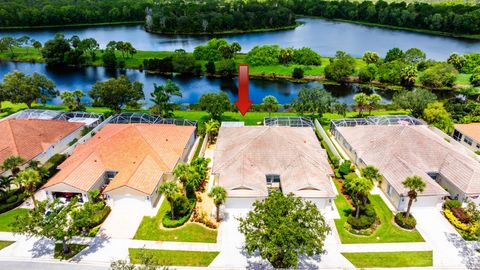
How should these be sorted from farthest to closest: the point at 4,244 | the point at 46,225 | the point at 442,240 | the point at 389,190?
1. the point at 389,190
2. the point at 442,240
3. the point at 4,244
4. the point at 46,225

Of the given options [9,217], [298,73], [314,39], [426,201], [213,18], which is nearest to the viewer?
[9,217]

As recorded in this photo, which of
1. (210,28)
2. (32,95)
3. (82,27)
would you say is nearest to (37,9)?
(82,27)

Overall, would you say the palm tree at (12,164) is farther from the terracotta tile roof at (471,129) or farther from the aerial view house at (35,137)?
the terracotta tile roof at (471,129)

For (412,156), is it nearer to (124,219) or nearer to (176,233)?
(176,233)

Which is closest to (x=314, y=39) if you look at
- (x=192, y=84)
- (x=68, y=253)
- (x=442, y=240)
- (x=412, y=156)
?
(x=192, y=84)

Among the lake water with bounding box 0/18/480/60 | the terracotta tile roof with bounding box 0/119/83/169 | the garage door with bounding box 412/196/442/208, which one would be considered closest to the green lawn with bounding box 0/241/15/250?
the terracotta tile roof with bounding box 0/119/83/169

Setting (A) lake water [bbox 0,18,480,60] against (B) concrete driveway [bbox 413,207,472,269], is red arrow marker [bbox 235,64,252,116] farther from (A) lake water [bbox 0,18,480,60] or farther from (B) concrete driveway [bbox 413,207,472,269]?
(A) lake water [bbox 0,18,480,60]

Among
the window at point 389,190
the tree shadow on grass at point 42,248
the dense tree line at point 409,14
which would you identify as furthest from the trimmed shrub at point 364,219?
the dense tree line at point 409,14
